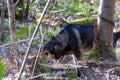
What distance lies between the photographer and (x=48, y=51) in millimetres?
5586

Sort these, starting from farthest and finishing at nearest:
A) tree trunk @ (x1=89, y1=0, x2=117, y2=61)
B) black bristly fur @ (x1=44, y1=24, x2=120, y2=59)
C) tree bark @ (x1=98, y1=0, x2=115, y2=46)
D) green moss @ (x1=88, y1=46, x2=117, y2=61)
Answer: black bristly fur @ (x1=44, y1=24, x2=120, y2=59), green moss @ (x1=88, y1=46, x2=117, y2=61), tree trunk @ (x1=89, y1=0, x2=117, y2=61), tree bark @ (x1=98, y1=0, x2=115, y2=46)

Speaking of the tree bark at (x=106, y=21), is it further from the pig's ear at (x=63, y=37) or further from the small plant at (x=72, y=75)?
the small plant at (x=72, y=75)

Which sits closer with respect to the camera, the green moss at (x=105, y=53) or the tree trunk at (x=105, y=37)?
the tree trunk at (x=105, y=37)

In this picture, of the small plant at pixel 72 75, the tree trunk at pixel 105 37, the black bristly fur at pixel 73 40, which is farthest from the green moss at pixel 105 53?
the small plant at pixel 72 75

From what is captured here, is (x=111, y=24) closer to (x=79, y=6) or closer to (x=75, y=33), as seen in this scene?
(x=75, y=33)

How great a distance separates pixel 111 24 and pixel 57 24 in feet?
16.1

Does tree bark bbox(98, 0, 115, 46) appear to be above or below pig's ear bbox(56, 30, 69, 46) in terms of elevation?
above

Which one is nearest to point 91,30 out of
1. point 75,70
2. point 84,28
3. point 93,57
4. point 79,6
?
point 84,28

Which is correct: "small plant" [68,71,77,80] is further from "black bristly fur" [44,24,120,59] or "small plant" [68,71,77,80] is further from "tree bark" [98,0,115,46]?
"black bristly fur" [44,24,120,59]

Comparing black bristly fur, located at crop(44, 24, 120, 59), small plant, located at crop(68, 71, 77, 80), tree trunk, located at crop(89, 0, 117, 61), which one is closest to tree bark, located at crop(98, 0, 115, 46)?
tree trunk, located at crop(89, 0, 117, 61)

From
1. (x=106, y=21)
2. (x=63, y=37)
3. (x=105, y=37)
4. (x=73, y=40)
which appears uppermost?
(x=106, y=21)

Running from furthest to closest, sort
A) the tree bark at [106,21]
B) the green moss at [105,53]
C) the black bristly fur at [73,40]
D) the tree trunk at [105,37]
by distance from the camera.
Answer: the black bristly fur at [73,40]
the green moss at [105,53]
the tree trunk at [105,37]
the tree bark at [106,21]

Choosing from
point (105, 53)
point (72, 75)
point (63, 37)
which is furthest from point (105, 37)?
point (72, 75)

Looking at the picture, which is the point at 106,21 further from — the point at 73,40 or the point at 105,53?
the point at 73,40
